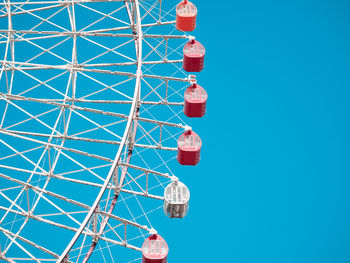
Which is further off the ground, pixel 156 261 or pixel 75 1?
pixel 75 1

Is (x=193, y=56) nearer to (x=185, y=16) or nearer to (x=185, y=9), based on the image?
(x=185, y=16)

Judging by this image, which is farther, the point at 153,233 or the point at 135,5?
the point at 135,5

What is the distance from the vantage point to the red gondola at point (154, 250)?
78.0 feet

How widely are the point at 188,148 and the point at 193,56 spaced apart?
13.5ft

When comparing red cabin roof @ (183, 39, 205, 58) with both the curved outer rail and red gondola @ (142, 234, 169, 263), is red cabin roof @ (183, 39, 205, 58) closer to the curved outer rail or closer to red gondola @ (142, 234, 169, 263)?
the curved outer rail

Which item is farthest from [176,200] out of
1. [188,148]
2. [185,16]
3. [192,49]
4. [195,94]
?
[185,16]

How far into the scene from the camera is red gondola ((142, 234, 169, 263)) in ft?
78.0

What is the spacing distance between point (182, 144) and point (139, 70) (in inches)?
184

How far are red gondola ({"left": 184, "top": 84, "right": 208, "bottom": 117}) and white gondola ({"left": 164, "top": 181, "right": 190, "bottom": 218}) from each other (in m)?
3.80

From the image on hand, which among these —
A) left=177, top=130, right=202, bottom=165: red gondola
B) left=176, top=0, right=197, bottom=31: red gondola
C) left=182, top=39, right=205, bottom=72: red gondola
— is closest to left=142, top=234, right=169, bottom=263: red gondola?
left=177, top=130, right=202, bottom=165: red gondola

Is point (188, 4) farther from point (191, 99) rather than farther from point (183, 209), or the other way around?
point (183, 209)

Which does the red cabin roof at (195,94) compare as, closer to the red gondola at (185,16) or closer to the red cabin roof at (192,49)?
the red cabin roof at (192,49)

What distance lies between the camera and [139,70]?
23.5 meters

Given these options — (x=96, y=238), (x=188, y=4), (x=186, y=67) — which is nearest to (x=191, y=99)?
(x=186, y=67)
